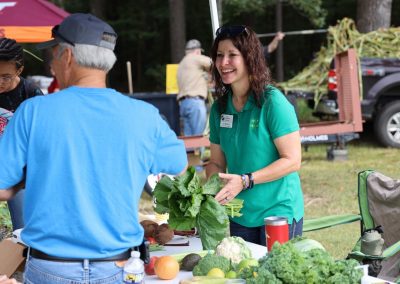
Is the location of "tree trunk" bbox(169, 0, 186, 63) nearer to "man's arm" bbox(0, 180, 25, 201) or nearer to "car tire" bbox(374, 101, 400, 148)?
"car tire" bbox(374, 101, 400, 148)

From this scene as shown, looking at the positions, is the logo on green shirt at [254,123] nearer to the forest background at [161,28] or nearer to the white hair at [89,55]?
the white hair at [89,55]

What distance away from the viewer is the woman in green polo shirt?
3.60 metres

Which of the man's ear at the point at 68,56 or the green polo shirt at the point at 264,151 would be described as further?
the green polo shirt at the point at 264,151

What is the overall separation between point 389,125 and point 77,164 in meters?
10.7

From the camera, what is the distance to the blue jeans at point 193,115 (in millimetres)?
10875

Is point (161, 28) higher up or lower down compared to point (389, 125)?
higher up

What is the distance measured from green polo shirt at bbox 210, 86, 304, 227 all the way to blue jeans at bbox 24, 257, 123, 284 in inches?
53.4

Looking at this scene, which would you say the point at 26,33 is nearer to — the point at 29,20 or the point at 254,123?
the point at 29,20

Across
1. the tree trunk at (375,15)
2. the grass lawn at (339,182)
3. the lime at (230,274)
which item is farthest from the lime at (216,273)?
the tree trunk at (375,15)

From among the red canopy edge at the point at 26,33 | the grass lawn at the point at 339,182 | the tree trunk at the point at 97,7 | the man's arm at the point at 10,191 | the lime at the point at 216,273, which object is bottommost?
the grass lawn at the point at 339,182

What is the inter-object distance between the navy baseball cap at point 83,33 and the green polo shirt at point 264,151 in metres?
1.31

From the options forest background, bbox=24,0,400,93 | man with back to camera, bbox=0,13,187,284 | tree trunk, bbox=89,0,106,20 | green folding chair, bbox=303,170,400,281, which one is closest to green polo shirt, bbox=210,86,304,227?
green folding chair, bbox=303,170,400,281

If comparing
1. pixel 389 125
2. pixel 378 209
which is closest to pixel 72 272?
pixel 378 209

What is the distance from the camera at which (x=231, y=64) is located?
3.69 metres
